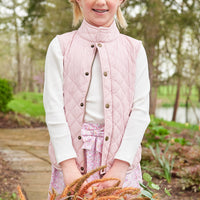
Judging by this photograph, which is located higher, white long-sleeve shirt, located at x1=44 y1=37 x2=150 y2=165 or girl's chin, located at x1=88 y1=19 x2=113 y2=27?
girl's chin, located at x1=88 y1=19 x2=113 y2=27

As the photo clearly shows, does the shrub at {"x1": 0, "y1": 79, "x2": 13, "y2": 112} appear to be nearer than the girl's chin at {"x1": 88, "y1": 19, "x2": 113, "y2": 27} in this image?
No

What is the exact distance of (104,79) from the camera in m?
1.32

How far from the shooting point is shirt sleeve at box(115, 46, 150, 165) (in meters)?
1.28

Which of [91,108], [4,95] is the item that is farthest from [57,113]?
[4,95]

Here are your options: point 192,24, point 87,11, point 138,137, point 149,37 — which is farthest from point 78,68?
point 192,24

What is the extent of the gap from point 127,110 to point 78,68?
0.96ft

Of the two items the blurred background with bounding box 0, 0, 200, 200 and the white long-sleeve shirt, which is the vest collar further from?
the blurred background with bounding box 0, 0, 200, 200

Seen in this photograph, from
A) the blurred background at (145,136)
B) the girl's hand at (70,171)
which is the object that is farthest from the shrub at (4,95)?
the girl's hand at (70,171)

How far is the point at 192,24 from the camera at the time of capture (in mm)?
8750

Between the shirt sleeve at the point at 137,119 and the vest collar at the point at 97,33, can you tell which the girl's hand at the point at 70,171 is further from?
the vest collar at the point at 97,33

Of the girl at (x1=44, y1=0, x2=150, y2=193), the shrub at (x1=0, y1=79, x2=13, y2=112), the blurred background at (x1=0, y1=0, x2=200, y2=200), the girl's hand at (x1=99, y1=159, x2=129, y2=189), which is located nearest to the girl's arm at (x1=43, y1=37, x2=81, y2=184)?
the girl at (x1=44, y1=0, x2=150, y2=193)

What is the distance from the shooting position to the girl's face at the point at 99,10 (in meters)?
1.28

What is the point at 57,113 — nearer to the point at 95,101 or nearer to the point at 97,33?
the point at 95,101

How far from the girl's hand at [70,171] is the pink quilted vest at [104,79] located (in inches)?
2.6
